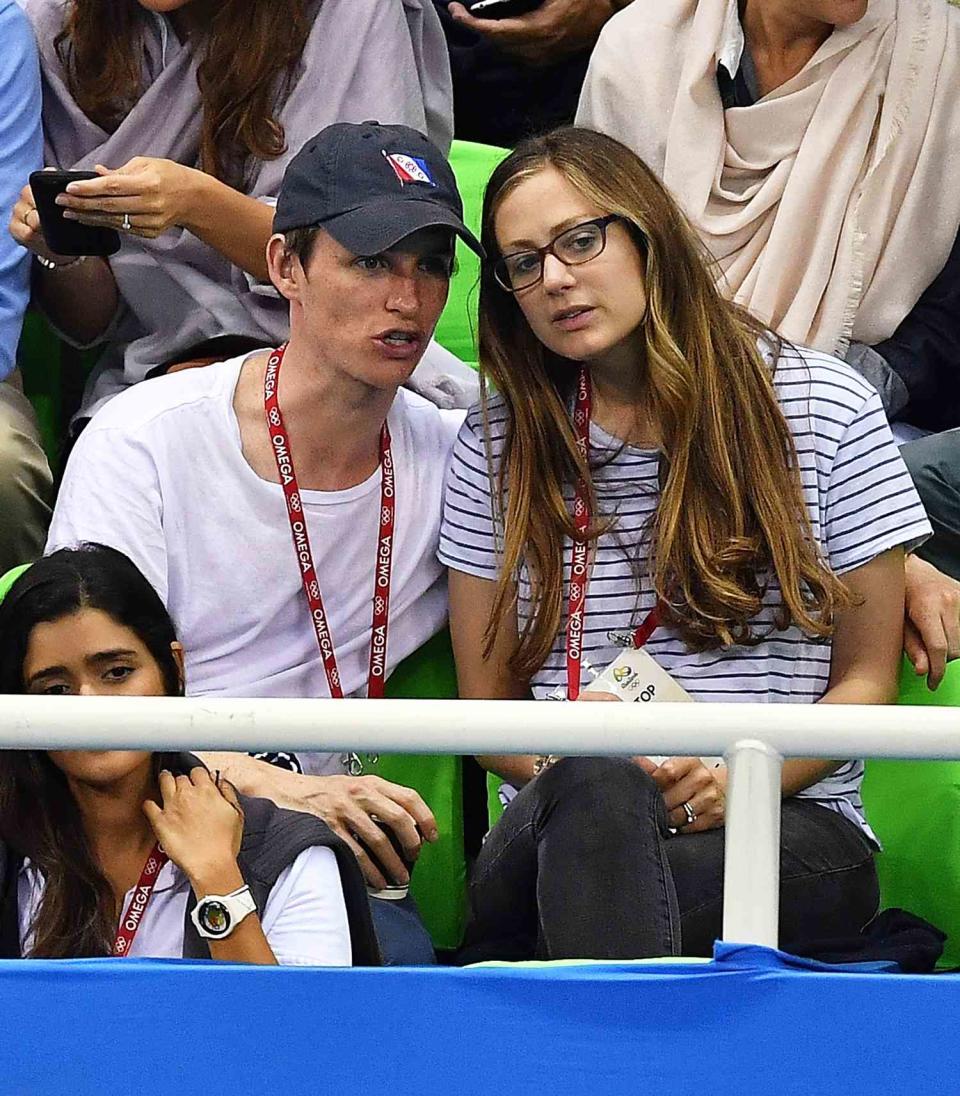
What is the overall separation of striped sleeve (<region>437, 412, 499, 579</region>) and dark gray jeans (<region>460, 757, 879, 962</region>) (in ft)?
1.09

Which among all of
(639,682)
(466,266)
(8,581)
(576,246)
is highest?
(466,266)

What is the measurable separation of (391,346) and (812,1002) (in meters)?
1.01

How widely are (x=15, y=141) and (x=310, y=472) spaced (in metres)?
0.65

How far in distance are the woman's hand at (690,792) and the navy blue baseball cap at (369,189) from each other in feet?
1.89

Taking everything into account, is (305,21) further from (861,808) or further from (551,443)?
(861,808)

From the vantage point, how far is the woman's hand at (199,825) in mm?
1735

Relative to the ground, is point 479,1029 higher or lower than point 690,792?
lower

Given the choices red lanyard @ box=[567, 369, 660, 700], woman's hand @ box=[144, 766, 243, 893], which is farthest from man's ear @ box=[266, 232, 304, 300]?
woman's hand @ box=[144, 766, 243, 893]

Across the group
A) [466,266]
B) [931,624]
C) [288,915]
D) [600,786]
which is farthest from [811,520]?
[466,266]

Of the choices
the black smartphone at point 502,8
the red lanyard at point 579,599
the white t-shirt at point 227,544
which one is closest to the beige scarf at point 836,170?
the black smartphone at point 502,8

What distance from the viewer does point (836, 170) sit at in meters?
2.71

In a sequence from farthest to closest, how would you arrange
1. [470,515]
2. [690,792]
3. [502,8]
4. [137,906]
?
1. [502,8]
2. [470,515]
3. [690,792]
4. [137,906]

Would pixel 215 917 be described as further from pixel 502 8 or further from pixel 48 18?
pixel 502 8

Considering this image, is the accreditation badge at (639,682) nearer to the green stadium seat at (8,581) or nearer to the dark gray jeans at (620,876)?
the dark gray jeans at (620,876)
